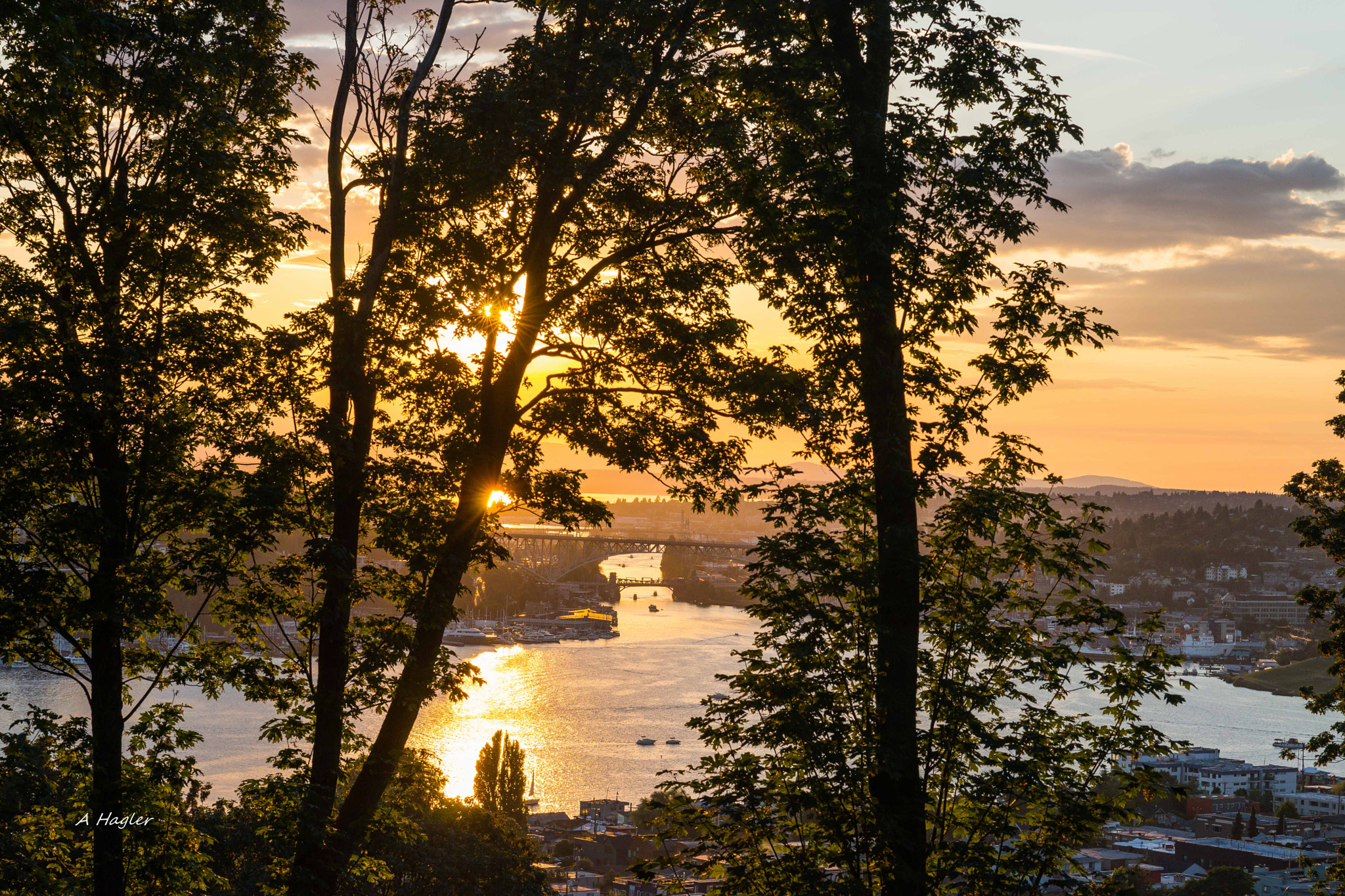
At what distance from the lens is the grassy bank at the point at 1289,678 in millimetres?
59031

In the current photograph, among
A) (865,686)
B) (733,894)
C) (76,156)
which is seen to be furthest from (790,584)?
(76,156)

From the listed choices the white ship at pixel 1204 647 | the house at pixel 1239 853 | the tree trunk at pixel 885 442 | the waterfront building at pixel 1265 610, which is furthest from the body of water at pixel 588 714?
the waterfront building at pixel 1265 610

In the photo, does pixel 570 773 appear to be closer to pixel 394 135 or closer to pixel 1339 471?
pixel 1339 471

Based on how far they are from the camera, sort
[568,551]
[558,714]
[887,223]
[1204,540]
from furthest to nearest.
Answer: [1204,540] → [568,551] → [558,714] → [887,223]

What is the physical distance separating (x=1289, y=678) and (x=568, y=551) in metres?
43.9

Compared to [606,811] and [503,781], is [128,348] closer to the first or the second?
[503,781]

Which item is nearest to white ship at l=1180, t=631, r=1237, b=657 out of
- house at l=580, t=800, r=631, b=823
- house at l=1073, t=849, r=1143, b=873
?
house at l=1073, t=849, r=1143, b=873

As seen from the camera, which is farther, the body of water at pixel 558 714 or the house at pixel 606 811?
the body of water at pixel 558 714

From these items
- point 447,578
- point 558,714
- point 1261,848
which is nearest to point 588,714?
point 558,714

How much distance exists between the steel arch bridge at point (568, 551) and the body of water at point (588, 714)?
4.66 m

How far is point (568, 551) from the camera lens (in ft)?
222

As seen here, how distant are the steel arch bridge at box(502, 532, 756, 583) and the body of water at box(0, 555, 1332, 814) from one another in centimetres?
466

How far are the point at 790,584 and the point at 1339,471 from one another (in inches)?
294

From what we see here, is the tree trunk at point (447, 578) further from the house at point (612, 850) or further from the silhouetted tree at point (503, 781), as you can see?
the house at point (612, 850)
